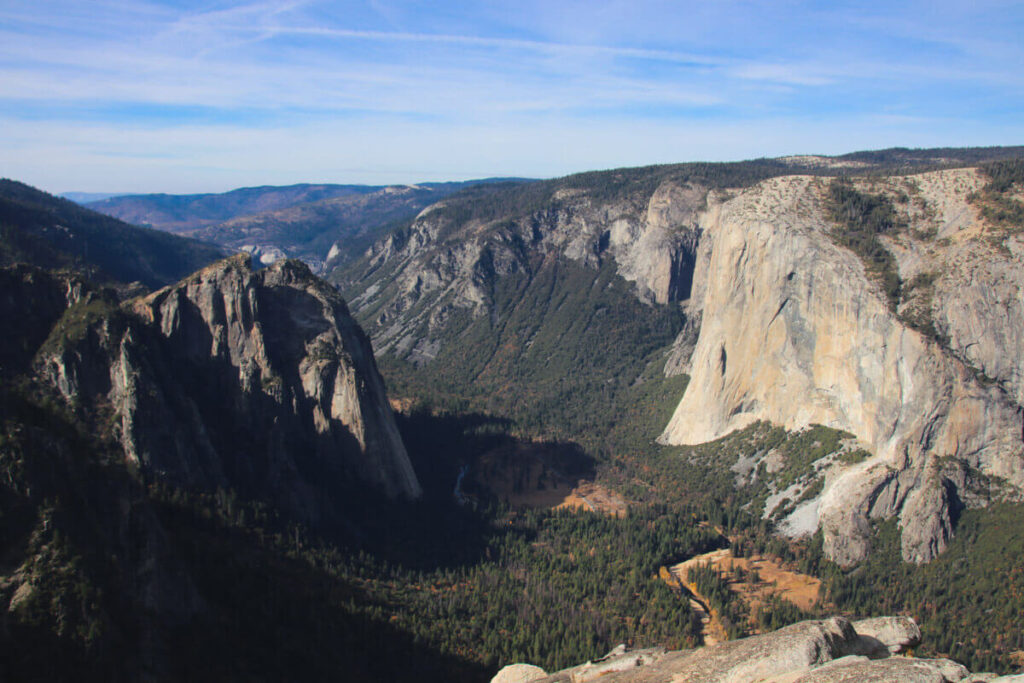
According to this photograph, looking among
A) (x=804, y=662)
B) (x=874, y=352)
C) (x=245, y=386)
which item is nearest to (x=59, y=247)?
(x=245, y=386)

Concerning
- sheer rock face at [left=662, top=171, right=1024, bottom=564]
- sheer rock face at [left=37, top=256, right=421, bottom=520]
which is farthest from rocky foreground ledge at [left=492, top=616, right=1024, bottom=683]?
sheer rock face at [left=662, top=171, right=1024, bottom=564]

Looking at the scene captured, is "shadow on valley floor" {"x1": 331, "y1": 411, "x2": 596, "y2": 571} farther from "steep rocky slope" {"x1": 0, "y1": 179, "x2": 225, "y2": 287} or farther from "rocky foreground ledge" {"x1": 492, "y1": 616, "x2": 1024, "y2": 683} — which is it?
"steep rocky slope" {"x1": 0, "y1": 179, "x2": 225, "y2": 287}

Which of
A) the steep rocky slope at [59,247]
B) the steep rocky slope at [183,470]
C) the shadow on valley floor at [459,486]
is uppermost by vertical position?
the steep rocky slope at [59,247]

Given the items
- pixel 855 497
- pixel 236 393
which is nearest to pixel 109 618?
pixel 236 393

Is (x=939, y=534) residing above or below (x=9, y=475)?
below

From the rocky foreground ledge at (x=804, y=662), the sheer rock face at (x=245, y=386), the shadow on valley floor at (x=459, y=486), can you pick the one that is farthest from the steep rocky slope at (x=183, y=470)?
the rocky foreground ledge at (x=804, y=662)

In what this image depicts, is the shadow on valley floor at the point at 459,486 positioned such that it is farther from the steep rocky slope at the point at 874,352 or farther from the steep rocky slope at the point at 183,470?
the steep rocky slope at the point at 874,352

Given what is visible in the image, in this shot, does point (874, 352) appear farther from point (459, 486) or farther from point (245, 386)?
point (245, 386)

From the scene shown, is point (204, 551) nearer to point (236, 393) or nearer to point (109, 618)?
point (109, 618)
